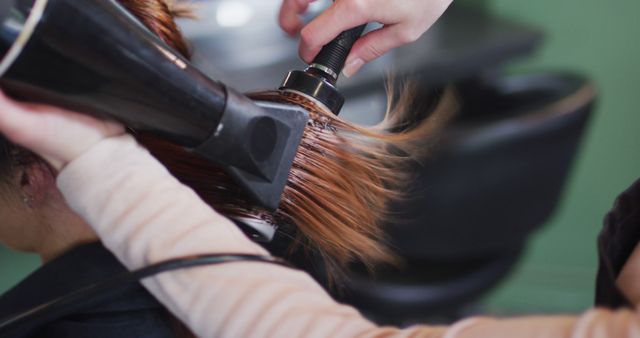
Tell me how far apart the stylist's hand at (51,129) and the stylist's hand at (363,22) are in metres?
0.25

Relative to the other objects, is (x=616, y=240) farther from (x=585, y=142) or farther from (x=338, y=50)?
(x=585, y=142)

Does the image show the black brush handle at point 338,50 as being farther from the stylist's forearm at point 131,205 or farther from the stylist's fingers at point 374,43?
the stylist's forearm at point 131,205

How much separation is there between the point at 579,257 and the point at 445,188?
0.97 meters

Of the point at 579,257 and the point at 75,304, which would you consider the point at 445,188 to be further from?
the point at 75,304

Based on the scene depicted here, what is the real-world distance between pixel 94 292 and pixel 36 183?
19 cm

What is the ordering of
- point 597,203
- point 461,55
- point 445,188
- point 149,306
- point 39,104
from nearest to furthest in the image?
point 39,104 < point 149,306 < point 445,188 < point 461,55 < point 597,203

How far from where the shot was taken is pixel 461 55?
197 cm

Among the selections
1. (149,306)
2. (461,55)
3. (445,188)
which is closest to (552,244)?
(461,55)

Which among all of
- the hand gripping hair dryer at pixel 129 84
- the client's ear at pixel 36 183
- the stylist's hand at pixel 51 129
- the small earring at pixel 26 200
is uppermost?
the hand gripping hair dryer at pixel 129 84

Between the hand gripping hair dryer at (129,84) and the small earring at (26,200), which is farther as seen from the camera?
the small earring at (26,200)

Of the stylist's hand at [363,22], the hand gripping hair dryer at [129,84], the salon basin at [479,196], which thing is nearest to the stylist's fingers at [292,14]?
the stylist's hand at [363,22]

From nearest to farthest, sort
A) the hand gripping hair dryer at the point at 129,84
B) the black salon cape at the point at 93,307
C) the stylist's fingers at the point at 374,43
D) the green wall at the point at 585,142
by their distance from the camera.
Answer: the hand gripping hair dryer at the point at 129,84 < the black salon cape at the point at 93,307 < the stylist's fingers at the point at 374,43 < the green wall at the point at 585,142

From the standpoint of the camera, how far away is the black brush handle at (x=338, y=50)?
2.30ft

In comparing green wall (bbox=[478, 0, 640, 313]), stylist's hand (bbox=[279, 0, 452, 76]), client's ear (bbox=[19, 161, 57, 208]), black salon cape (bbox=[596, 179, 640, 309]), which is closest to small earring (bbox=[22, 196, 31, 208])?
client's ear (bbox=[19, 161, 57, 208])
